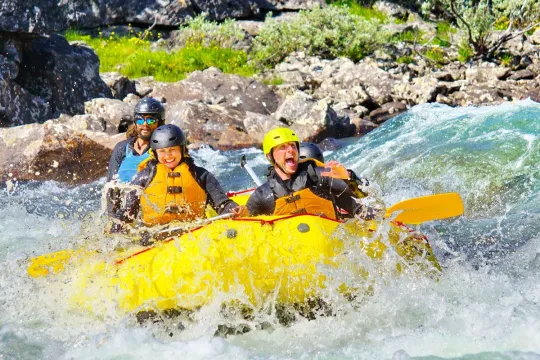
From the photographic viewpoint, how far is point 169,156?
216 inches

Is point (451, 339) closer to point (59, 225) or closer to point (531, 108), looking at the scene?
point (59, 225)

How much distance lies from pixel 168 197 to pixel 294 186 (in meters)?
1.03

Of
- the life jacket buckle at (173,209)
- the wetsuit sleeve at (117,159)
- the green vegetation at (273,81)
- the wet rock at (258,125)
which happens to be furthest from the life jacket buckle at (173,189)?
the green vegetation at (273,81)

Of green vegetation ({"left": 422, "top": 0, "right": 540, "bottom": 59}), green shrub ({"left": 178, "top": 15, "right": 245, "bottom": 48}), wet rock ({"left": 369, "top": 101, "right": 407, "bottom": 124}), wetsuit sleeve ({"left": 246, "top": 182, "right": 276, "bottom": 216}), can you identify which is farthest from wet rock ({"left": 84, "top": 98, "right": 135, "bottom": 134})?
green vegetation ({"left": 422, "top": 0, "right": 540, "bottom": 59})

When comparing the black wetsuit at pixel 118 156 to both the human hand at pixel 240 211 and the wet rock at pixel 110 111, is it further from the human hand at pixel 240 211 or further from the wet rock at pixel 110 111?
the wet rock at pixel 110 111

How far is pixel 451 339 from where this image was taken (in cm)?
421

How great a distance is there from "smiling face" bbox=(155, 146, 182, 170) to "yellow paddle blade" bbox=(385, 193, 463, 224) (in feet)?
5.83

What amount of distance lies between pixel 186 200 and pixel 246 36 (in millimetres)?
13812

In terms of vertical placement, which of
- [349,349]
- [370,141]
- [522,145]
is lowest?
[370,141]

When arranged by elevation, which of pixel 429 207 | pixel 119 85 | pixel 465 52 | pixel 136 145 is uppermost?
pixel 136 145

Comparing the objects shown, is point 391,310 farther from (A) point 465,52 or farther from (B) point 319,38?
(A) point 465,52

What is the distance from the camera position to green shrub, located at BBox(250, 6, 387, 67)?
17.3 m


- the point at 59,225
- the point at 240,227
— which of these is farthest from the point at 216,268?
the point at 59,225

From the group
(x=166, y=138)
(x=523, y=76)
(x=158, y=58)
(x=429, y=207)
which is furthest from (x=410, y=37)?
(x=166, y=138)
